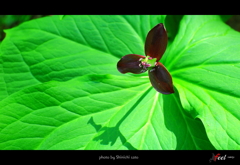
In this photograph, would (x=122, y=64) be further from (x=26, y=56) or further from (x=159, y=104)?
(x=26, y=56)

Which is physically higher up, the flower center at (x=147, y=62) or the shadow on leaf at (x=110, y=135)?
the flower center at (x=147, y=62)

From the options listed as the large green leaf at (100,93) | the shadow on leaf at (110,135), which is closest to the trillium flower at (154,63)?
the large green leaf at (100,93)

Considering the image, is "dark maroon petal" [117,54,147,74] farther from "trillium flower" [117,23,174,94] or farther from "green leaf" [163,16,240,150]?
"green leaf" [163,16,240,150]

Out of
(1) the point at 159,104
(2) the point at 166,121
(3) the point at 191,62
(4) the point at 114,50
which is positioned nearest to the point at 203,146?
(2) the point at 166,121

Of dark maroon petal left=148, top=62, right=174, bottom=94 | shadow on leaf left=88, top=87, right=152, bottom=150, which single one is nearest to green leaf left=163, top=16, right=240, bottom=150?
dark maroon petal left=148, top=62, right=174, bottom=94

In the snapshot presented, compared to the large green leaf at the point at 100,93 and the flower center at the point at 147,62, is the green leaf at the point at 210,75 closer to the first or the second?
the large green leaf at the point at 100,93
